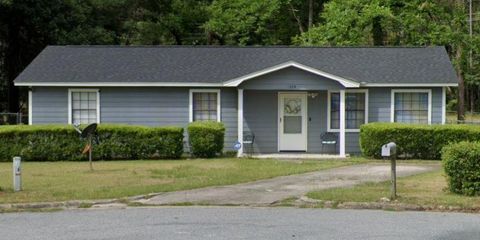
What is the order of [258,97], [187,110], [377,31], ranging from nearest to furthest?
[187,110], [258,97], [377,31]

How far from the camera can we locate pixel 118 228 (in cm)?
916

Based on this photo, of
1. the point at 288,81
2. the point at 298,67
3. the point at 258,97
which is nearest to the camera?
the point at 298,67

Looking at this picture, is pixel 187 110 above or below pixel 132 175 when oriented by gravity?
above

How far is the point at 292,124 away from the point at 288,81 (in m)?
1.82

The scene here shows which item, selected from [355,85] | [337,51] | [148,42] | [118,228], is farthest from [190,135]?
[148,42]

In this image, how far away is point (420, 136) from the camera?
20.4m

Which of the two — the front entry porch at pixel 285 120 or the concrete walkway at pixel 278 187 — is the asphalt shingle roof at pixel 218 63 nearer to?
the front entry porch at pixel 285 120

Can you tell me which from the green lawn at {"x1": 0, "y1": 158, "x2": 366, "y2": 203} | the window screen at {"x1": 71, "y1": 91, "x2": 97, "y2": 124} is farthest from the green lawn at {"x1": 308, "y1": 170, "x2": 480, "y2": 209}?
the window screen at {"x1": 71, "y1": 91, "x2": 97, "y2": 124}

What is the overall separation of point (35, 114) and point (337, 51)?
1192 centimetres

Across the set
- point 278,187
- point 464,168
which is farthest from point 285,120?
point 464,168

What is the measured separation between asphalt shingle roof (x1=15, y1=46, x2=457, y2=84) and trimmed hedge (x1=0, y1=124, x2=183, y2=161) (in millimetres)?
2636

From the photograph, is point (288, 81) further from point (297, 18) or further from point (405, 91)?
point (297, 18)

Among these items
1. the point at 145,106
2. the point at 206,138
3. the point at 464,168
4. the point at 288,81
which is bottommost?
the point at 464,168

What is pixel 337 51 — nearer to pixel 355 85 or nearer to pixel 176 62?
pixel 355 85
